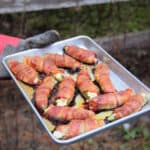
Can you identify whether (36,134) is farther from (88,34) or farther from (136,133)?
(88,34)

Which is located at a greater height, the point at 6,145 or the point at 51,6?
the point at 51,6

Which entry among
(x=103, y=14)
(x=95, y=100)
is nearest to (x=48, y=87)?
(x=95, y=100)

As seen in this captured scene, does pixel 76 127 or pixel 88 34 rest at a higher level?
pixel 76 127

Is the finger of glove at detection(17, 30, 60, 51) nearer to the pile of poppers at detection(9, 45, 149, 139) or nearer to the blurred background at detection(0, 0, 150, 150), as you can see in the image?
the pile of poppers at detection(9, 45, 149, 139)

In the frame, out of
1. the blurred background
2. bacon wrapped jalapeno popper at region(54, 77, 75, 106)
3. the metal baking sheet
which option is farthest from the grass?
bacon wrapped jalapeno popper at region(54, 77, 75, 106)

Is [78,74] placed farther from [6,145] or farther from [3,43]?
[6,145]

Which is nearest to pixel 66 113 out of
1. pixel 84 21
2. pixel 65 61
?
pixel 65 61
